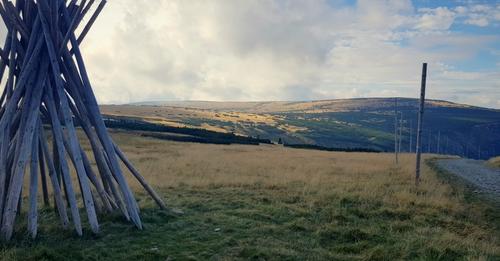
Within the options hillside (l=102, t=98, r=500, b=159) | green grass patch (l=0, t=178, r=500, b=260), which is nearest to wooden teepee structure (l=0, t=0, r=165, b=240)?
green grass patch (l=0, t=178, r=500, b=260)

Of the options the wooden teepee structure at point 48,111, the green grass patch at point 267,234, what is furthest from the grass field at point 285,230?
the wooden teepee structure at point 48,111

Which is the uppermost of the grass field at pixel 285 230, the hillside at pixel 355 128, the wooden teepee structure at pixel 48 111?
the wooden teepee structure at pixel 48 111

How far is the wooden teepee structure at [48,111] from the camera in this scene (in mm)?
7680

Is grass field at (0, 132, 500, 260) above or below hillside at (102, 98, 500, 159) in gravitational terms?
above

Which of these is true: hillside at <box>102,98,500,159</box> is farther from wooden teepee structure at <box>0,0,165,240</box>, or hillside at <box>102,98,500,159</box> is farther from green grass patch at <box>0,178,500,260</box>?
wooden teepee structure at <box>0,0,165,240</box>

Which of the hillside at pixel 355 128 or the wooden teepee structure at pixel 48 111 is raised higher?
the wooden teepee structure at pixel 48 111

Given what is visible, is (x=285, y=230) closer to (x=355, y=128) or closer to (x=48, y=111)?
(x=48, y=111)

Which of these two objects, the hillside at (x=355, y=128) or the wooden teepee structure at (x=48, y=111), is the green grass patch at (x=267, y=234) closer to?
the wooden teepee structure at (x=48, y=111)

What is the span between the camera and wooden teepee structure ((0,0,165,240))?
768cm

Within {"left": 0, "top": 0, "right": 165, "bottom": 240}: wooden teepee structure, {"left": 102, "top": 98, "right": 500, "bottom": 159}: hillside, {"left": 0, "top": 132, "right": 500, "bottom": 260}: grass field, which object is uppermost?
{"left": 0, "top": 0, "right": 165, "bottom": 240}: wooden teepee structure

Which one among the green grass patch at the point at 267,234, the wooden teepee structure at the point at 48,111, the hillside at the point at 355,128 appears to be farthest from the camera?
the hillside at the point at 355,128

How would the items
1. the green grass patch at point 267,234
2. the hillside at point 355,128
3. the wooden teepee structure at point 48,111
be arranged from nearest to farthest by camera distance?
the green grass patch at point 267,234, the wooden teepee structure at point 48,111, the hillside at point 355,128

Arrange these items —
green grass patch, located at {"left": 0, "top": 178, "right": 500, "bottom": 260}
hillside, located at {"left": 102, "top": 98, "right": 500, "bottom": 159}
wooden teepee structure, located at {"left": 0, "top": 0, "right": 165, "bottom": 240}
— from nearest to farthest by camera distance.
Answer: green grass patch, located at {"left": 0, "top": 178, "right": 500, "bottom": 260} → wooden teepee structure, located at {"left": 0, "top": 0, "right": 165, "bottom": 240} → hillside, located at {"left": 102, "top": 98, "right": 500, "bottom": 159}

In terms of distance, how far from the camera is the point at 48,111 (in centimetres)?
846
